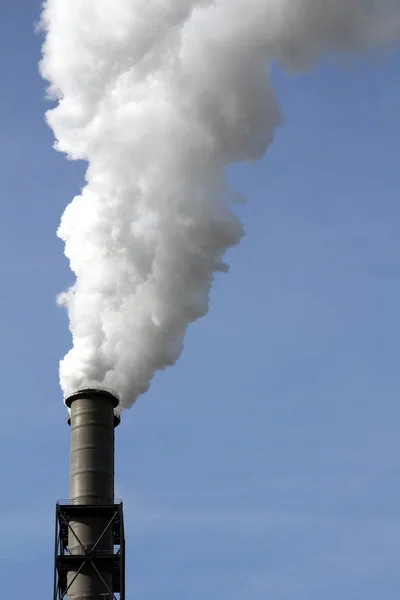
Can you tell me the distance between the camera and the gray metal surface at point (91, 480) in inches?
1650

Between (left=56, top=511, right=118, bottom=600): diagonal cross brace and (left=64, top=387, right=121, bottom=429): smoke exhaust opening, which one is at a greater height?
(left=64, top=387, right=121, bottom=429): smoke exhaust opening

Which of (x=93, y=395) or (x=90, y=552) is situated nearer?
(x=90, y=552)

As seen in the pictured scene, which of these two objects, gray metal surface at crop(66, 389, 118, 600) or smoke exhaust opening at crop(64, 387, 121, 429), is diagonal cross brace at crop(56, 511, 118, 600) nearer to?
gray metal surface at crop(66, 389, 118, 600)

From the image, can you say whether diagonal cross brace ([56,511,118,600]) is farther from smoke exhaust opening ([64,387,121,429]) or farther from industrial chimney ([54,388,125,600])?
smoke exhaust opening ([64,387,121,429])

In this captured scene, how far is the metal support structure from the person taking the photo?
41875 mm

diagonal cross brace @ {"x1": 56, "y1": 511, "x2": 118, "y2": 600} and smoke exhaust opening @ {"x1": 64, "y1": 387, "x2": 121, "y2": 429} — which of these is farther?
smoke exhaust opening @ {"x1": 64, "y1": 387, "x2": 121, "y2": 429}

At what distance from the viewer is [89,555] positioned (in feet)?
137

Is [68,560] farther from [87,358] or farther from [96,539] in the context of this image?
[87,358]

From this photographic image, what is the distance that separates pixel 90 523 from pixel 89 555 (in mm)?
1141

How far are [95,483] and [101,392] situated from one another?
3.43m

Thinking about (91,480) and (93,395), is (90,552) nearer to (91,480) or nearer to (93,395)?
(91,480)

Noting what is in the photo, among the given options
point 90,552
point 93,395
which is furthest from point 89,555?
point 93,395

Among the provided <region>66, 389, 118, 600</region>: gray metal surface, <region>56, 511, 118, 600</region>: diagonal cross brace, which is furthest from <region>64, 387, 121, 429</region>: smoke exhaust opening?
<region>56, 511, 118, 600</region>: diagonal cross brace

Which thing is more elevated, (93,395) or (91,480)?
(93,395)
